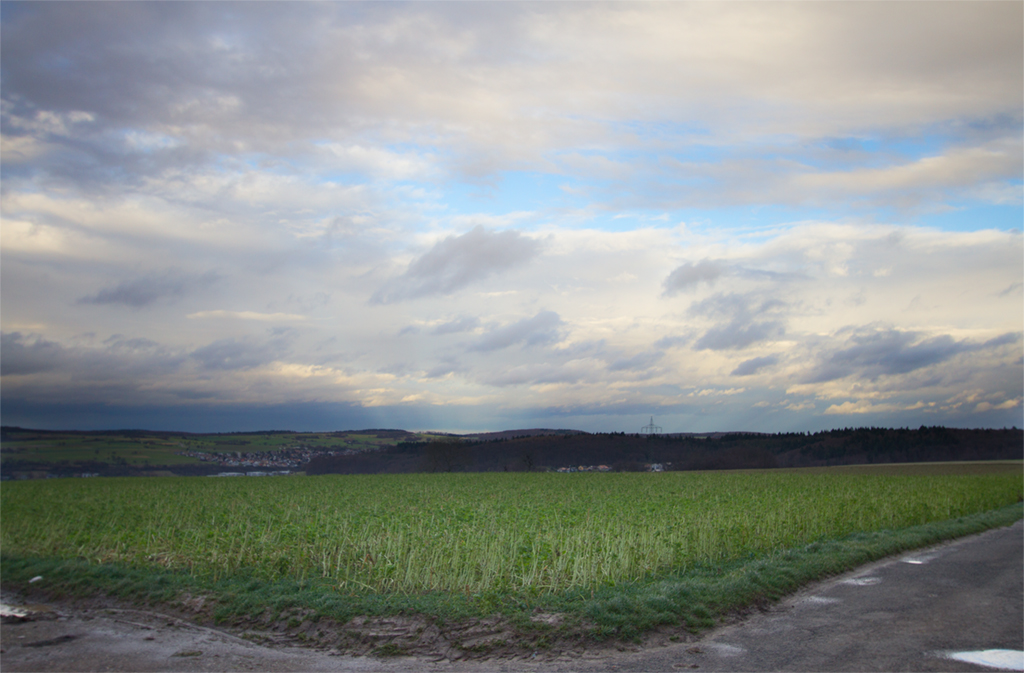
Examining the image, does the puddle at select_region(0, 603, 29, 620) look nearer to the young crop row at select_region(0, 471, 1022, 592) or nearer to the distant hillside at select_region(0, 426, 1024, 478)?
the young crop row at select_region(0, 471, 1022, 592)

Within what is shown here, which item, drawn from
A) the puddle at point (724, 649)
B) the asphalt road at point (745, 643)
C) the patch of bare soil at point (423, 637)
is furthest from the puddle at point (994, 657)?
the patch of bare soil at point (423, 637)

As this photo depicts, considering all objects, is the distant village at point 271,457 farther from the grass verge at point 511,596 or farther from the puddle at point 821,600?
the puddle at point 821,600

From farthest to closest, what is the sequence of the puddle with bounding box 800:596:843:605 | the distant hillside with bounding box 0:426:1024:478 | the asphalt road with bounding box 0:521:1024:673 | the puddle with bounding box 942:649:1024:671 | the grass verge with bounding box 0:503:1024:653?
the distant hillside with bounding box 0:426:1024:478 → the puddle with bounding box 800:596:843:605 → the grass verge with bounding box 0:503:1024:653 → the asphalt road with bounding box 0:521:1024:673 → the puddle with bounding box 942:649:1024:671

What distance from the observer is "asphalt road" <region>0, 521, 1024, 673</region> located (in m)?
7.38

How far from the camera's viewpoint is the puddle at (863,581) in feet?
38.7

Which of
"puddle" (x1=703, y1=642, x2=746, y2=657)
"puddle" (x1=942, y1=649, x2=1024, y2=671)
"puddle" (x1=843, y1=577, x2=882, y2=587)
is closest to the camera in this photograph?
"puddle" (x1=942, y1=649, x2=1024, y2=671)

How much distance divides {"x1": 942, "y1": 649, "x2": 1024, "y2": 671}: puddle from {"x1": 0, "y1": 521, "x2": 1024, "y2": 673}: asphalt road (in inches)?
1.0

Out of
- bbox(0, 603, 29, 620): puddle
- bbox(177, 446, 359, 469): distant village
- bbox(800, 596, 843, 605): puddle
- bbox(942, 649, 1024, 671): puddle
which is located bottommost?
bbox(177, 446, 359, 469): distant village

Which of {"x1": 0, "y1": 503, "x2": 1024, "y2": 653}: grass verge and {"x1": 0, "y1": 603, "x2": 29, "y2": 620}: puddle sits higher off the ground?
{"x1": 0, "y1": 503, "x2": 1024, "y2": 653}: grass verge

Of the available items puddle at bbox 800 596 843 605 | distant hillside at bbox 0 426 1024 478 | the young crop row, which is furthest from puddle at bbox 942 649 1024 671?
distant hillside at bbox 0 426 1024 478

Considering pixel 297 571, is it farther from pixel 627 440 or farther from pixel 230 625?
pixel 627 440

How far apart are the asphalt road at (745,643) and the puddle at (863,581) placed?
0.49 meters

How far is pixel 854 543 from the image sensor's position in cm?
1533

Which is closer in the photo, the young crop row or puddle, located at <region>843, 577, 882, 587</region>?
the young crop row
